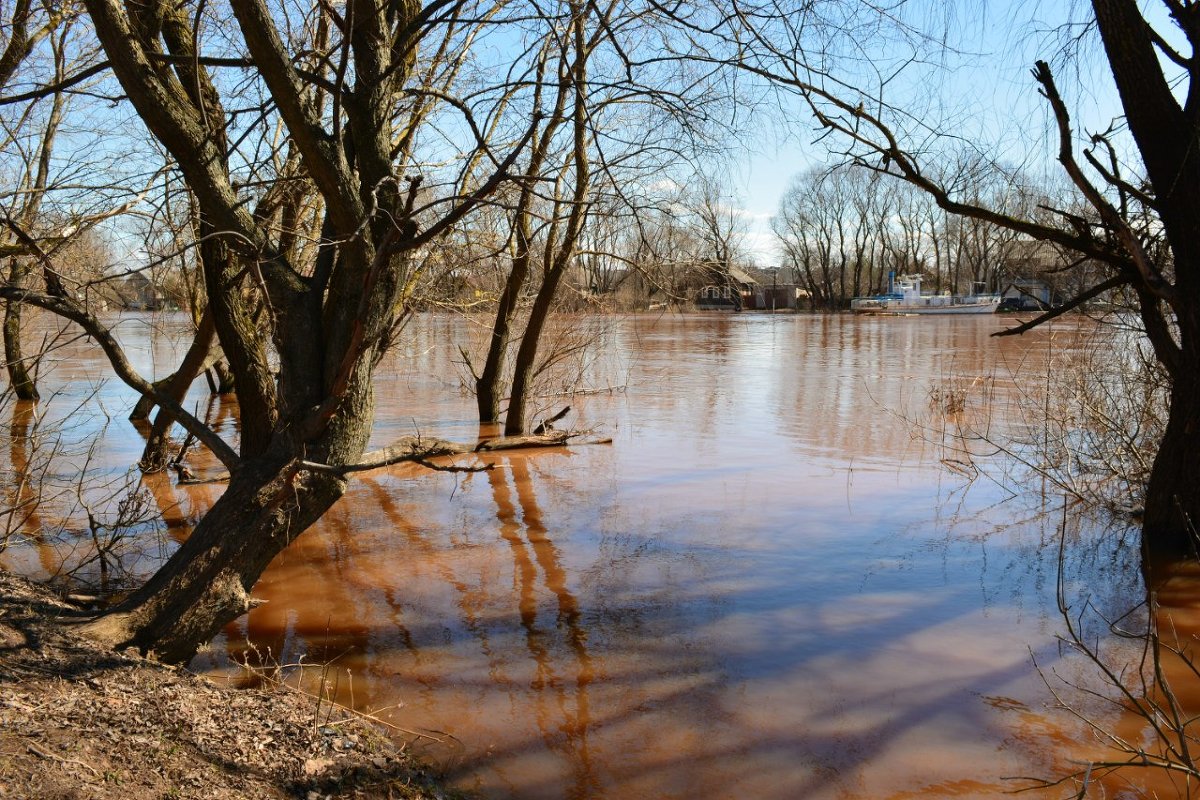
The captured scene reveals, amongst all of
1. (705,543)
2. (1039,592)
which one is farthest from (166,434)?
(1039,592)

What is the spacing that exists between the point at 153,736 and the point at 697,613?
13.5 ft

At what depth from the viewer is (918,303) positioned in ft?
247

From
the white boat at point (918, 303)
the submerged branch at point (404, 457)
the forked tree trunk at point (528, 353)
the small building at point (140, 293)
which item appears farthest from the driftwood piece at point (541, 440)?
the white boat at point (918, 303)

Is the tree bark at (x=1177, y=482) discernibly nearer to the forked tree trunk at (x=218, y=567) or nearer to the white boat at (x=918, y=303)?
the forked tree trunk at (x=218, y=567)

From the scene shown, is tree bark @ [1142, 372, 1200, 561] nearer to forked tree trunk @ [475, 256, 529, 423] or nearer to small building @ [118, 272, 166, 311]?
small building @ [118, 272, 166, 311]

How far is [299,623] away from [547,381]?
32.6 ft

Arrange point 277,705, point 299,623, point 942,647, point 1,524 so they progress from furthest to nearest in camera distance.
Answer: point 1,524
point 299,623
point 942,647
point 277,705

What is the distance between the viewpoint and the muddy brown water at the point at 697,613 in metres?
4.98

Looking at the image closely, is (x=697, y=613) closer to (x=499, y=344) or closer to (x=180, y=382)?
(x=180, y=382)

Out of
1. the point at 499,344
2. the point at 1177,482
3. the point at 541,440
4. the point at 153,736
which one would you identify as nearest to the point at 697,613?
the point at 1177,482

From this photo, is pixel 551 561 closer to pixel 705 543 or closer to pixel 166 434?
pixel 705 543

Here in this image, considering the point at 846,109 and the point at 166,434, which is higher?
the point at 846,109

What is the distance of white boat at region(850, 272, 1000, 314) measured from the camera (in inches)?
2643

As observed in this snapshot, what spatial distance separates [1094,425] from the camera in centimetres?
962
